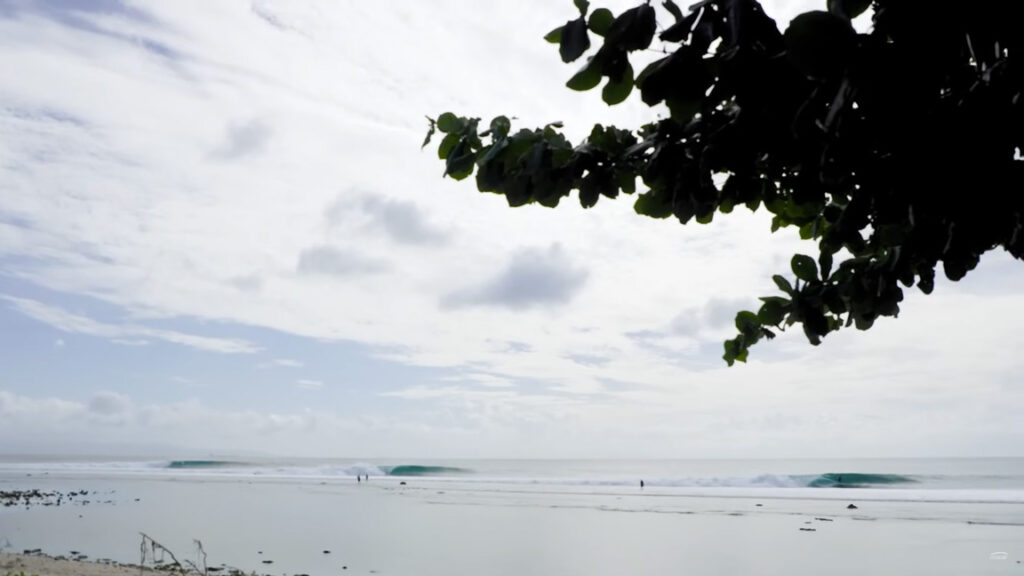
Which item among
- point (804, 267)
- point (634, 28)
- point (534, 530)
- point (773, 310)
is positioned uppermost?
point (634, 28)

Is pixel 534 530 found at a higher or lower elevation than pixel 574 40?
lower

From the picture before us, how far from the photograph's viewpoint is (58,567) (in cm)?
1067

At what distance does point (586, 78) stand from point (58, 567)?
11441mm

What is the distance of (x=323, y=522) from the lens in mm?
17859

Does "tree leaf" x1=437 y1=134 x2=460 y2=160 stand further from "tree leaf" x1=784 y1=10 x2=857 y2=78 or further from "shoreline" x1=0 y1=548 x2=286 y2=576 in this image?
"shoreline" x1=0 y1=548 x2=286 y2=576

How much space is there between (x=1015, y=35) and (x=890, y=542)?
15.5m

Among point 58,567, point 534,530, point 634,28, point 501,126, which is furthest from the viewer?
point 534,530

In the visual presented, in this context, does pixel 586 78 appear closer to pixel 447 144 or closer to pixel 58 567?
pixel 447 144

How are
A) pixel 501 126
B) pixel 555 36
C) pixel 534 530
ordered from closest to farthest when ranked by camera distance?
pixel 555 36 → pixel 501 126 → pixel 534 530

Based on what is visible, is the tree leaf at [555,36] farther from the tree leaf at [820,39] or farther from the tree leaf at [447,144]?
the tree leaf at [820,39]

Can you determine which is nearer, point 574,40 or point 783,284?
point 574,40

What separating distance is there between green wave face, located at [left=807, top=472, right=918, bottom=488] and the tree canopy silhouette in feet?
122

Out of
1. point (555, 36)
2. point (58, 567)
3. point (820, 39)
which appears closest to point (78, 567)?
point (58, 567)

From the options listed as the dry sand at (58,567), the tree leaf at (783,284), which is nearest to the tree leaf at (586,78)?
the tree leaf at (783,284)
